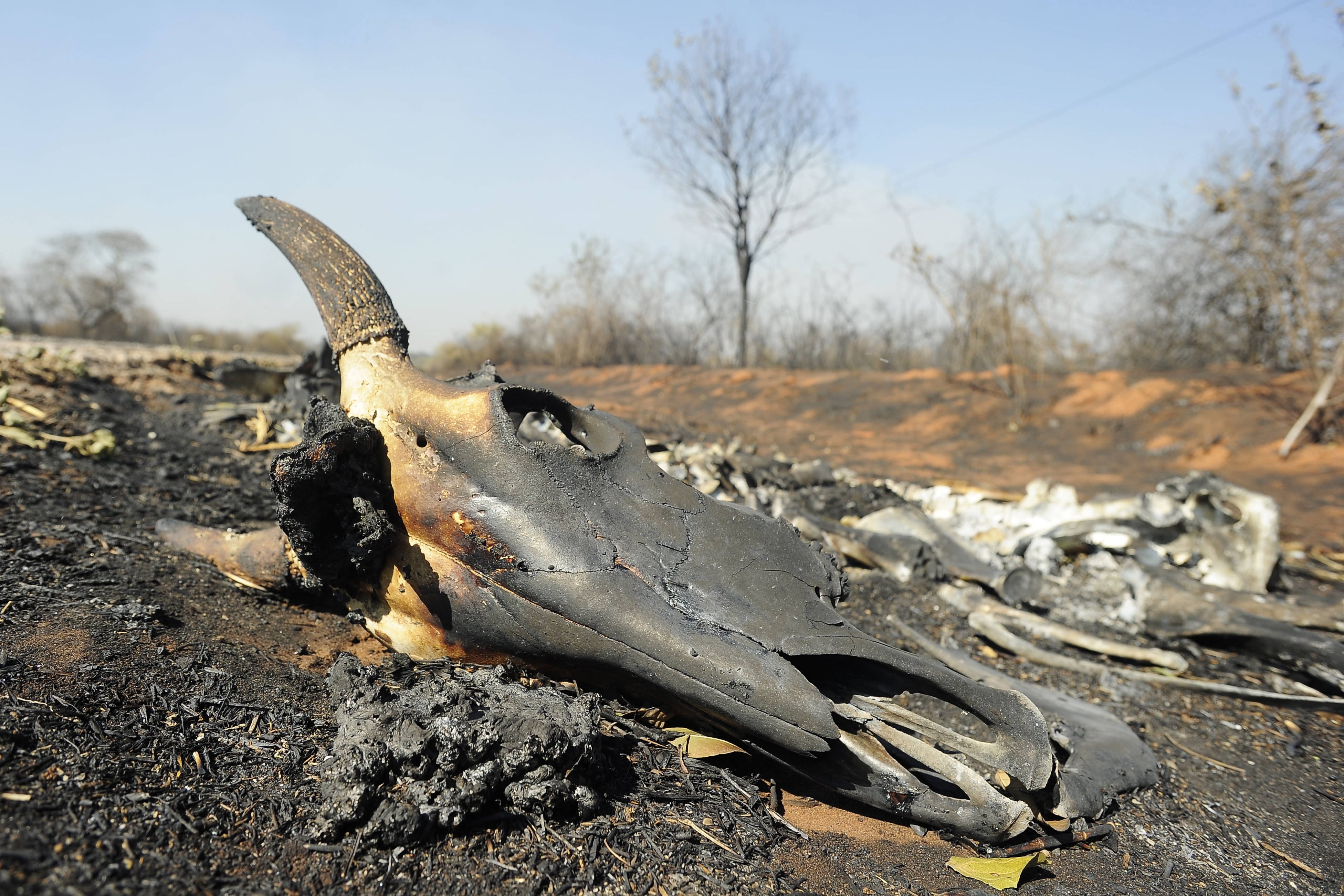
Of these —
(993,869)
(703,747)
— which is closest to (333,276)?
(703,747)

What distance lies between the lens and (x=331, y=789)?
6.34 feet

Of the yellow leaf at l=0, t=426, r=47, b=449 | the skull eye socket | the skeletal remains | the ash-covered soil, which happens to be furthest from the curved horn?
the yellow leaf at l=0, t=426, r=47, b=449

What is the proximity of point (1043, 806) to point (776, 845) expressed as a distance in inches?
43.9

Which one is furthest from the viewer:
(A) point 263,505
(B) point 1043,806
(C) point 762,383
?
(C) point 762,383

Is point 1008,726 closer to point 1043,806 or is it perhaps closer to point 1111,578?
point 1043,806

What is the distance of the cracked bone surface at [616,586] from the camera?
7.63ft

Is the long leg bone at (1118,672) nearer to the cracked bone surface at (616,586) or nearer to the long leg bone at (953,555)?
the long leg bone at (953,555)

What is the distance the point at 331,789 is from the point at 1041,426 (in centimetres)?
1422

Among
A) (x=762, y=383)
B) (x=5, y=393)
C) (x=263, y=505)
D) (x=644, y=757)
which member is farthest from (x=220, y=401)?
(x=762, y=383)

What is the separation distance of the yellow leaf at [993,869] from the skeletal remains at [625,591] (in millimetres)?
78

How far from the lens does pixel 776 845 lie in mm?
2252

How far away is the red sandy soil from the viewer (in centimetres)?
1053

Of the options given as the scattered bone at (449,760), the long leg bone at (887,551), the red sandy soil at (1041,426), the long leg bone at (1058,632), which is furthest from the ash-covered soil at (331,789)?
the red sandy soil at (1041,426)

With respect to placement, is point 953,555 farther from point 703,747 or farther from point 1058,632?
point 703,747
